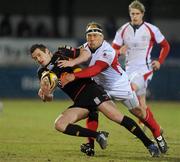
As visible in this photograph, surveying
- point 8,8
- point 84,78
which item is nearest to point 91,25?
point 84,78

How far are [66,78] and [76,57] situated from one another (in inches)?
14.7

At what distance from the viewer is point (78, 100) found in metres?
10.1

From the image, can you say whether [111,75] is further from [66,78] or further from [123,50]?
[123,50]

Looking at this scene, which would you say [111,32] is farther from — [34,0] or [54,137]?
[54,137]

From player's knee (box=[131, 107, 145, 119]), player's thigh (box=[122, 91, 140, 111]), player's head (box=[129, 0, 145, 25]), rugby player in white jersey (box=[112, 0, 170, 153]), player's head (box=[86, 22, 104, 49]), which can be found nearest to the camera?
player's head (box=[86, 22, 104, 49])

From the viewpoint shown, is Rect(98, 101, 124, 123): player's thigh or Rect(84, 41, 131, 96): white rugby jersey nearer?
Rect(98, 101, 124, 123): player's thigh

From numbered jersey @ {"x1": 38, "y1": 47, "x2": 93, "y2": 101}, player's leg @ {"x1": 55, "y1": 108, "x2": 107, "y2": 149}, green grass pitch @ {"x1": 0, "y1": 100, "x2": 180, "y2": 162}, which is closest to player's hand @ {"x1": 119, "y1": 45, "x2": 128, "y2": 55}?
green grass pitch @ {"x1": 0, "y1": 100, "x2": 180, "y2": 162}

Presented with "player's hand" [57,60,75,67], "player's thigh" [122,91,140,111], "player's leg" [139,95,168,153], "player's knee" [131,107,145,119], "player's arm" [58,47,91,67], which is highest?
"player's arm" [58,47,91,67]

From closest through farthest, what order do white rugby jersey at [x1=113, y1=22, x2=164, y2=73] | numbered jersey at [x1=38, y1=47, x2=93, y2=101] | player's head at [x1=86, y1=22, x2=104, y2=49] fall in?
numbered jersey at [x1=38, y1=47, x2=93, y2=101], player's head at [x1=86, y1=22, x2=104, y2=49], white rugby jersey at [x1=113, y1=22, x2=164, y2=73]

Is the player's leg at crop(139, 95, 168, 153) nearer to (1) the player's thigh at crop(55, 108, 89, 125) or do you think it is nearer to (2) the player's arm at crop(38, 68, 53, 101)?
(1) the player's thigh at crop(55, 108, 89, 125)

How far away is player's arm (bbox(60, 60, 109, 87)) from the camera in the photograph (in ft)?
32.2

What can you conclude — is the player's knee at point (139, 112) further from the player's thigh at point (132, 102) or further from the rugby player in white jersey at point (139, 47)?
the rugby player in white jersey at point (139, 47)

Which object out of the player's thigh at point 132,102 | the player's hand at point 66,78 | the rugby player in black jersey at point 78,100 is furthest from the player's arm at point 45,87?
the player's thigh at point 132,102

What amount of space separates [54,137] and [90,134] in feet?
10.2
